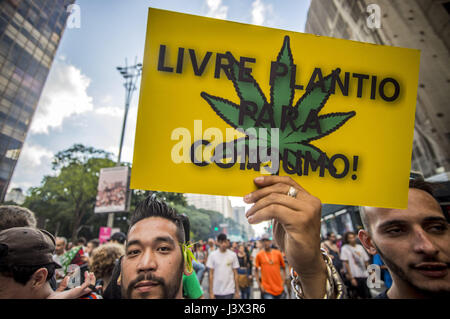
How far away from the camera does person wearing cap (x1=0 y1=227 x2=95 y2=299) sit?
0.91 metres

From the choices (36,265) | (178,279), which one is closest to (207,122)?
(178,279)

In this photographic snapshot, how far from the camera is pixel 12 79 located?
1238mm

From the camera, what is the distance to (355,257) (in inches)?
207

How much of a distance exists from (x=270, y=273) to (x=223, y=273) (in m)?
1.01

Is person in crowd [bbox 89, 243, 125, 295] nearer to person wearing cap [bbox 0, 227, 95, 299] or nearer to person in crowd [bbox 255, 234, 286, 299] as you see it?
person wearing cap [bbox 0, 227, 95, 299]

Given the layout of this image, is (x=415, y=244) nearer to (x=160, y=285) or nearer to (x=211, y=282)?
(x=160, y=285)

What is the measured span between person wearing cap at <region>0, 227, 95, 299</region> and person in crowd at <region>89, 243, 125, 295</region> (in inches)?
50.7

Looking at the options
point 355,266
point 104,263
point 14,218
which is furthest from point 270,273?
point 14,218

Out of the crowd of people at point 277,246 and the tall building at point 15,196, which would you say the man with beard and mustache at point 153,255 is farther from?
the tall building at point 15,196

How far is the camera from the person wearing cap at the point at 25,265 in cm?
91

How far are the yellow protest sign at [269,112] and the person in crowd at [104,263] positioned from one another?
1.81 meters

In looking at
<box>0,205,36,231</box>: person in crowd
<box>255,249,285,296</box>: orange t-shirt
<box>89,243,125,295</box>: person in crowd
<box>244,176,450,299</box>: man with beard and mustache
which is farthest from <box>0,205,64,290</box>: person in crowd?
<box>255,249,285,296</box>: orange t-shirt

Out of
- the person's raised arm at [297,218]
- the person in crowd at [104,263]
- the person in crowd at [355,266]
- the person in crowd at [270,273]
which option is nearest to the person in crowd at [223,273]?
the person in crowd at [270,273]
